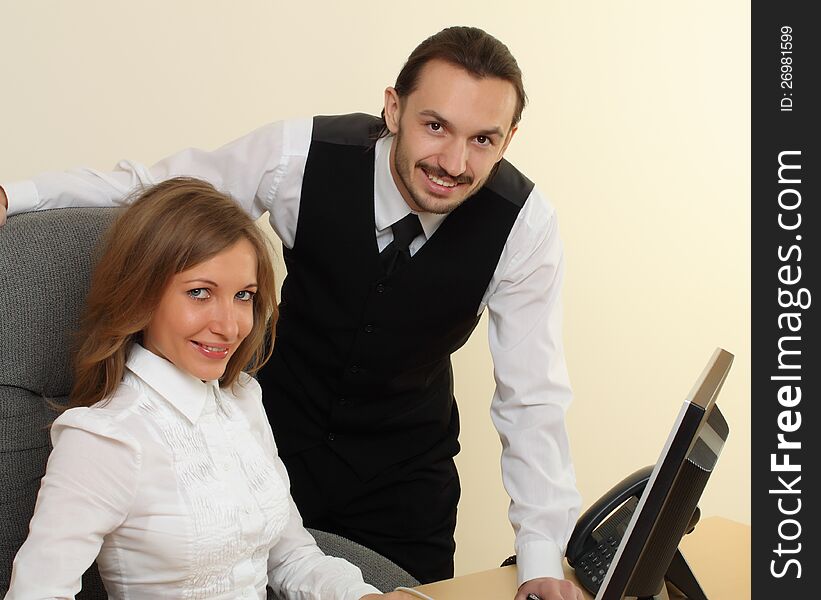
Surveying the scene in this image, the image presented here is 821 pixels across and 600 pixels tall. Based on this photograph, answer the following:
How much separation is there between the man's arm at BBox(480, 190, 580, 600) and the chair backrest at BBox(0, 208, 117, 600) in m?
0.82

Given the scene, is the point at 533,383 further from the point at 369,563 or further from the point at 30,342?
the point at 30,342

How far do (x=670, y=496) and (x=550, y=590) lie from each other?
1.35 feet

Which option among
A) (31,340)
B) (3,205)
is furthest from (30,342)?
(3,205)

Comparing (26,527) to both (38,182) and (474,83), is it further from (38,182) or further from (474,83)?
(474,83)

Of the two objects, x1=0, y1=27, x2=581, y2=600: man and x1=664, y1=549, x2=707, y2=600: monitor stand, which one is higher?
x1=0, y1=27, x2=581, y2=600: man

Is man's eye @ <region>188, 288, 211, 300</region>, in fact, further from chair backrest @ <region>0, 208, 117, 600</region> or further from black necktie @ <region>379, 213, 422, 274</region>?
black necktie @ <region>379, 213, 422, 274</region>

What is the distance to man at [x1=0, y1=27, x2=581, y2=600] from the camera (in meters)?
1.89

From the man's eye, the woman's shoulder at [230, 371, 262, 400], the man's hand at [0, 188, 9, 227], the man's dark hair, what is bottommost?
the woman's shoulder at [230, 371, 262, 400]

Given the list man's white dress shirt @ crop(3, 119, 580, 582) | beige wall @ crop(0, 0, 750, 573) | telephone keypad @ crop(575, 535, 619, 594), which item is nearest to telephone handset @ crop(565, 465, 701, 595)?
telephone keypad @ crop(575, 535, 619, 594)

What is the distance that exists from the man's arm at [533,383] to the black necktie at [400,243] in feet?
0.64

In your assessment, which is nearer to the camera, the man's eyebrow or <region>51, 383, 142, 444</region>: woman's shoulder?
<region>51, 383, 142, 444</region>: woman's shoulder

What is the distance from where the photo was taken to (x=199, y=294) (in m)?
1.41

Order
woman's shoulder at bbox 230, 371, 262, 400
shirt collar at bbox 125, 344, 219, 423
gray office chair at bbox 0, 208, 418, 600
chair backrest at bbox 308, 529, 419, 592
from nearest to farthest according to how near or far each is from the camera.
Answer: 1. shirt collar at bbox 125, 344, 219, 423
2. gray office chair at bbox 0, 208, 418, 600
3. woman's shoulder at bbox 230, 371, 262, 400
4. chair backrest at bbox 308, 529, 419, 592
